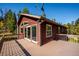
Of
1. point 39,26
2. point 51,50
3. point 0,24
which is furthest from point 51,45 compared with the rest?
point 0,24

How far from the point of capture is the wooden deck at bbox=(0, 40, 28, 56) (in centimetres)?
642

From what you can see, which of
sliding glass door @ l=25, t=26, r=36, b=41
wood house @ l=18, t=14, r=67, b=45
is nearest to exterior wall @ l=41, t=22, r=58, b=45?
wood house @ l=18, t=14, r=67, b=45

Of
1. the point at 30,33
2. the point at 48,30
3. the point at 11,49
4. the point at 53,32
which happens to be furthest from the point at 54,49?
the point at 30,33

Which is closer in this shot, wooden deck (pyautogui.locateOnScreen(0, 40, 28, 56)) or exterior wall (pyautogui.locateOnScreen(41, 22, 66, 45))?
wooden deck (pyautogui.locateOnScreen(0, 40, 28, 56))

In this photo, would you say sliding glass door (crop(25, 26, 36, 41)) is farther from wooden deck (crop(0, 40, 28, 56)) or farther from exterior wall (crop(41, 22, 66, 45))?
wooden deck (crop(0, 40, 28, 56))

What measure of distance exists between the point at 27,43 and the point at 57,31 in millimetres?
1289

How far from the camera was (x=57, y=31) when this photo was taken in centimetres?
693

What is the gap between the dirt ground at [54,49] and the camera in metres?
6.40

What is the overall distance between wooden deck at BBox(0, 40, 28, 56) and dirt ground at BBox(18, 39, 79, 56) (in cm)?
29

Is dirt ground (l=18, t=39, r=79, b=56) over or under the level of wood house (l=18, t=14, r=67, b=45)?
under

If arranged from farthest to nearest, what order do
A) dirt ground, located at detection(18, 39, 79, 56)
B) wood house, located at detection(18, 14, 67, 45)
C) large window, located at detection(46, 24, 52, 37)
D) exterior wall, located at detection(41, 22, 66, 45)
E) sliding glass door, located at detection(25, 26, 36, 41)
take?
1. sliding glass door, located at detection(25, 26, 36, 41)
2. large window, located at detection(46, 24, 52, 37)
3. wood house, located at detection(18, 14, 67, 45)
4. exterior wall, located at detection(41, 22, 66, 45)
5. dirt ground, located at detection(18, 39, 79, 56)

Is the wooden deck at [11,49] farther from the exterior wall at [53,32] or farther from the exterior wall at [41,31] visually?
the exterior wall at [53,32]

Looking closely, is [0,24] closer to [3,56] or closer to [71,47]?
[3,56]

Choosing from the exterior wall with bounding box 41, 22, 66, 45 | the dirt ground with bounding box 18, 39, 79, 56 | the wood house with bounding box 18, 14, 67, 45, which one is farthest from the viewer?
the wood house with bounding box 18, 14, 67, 45
